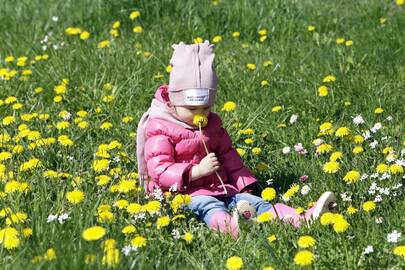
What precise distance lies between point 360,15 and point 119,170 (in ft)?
10.7

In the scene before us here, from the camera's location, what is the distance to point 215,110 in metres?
4.90

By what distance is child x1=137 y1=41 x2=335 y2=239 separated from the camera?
11.8ft

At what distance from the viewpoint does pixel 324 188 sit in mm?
3699

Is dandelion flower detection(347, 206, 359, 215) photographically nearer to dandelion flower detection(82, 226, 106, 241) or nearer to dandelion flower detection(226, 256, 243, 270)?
dandelion flower detection(226, 256, 243, 270)

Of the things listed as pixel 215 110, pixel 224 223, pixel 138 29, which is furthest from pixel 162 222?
pixel 138 29

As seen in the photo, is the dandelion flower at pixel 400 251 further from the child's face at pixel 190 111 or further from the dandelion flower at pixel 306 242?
the child's face at pixel 190 111

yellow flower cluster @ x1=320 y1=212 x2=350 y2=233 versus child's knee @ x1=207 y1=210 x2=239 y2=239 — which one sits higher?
yellow flower cluster @ x1=320 y1=212 x2=350 y2=233

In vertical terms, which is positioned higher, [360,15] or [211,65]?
[211,65]

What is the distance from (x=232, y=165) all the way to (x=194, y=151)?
21cm

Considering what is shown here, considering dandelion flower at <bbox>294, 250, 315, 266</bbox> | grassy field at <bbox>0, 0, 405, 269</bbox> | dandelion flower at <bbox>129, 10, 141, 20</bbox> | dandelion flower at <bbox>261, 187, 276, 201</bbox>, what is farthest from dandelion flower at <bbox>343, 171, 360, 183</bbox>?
dandelion flower at <bbox>129, 10, 141, 20</bbox>

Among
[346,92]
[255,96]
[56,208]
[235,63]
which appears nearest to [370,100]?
[346,92]

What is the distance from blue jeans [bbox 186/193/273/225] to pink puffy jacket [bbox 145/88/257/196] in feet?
0.15

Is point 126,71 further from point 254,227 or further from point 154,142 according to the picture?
point 254,227

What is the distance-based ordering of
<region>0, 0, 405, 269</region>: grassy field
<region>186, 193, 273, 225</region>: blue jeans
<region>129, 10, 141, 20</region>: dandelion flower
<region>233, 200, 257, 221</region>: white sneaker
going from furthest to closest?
1. <region>129, 10, 141, 20</region>: dandelion flower
2. <region>186, 193, 273, 225</region>: blue jeans
3. <region>233, 200, 257, 221</region>: white sneaker
4. <region>0, 0, 405, 269</region>: grassy field
